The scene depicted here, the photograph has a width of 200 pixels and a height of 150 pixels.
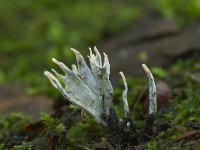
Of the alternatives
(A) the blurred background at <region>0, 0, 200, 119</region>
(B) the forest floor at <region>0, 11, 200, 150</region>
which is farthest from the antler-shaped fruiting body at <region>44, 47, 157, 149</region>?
(A) the blurred background at <region>0, 0, 200, 119</region>

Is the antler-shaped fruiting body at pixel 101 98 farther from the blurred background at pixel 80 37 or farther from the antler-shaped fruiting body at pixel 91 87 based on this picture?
the blurred background at pixel 80 37

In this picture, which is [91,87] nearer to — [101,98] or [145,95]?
[101,98]

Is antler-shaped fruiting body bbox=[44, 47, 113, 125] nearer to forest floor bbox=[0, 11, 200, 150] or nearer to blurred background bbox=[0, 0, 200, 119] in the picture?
forest floor bbox=[0, 11, 200, 150]

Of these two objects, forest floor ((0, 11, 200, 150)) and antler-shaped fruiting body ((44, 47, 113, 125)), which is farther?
forest floor ((0, 11, 200, 150))

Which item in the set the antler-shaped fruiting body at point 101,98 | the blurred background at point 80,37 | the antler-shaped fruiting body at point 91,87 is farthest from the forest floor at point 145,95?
the antler-shaped fruiting body at point 91,87

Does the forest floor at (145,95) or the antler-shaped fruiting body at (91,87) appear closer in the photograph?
the antler-shaped fruiting body at (91,87)

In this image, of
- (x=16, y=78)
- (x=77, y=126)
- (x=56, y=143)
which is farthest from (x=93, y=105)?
(x=16, y=78)

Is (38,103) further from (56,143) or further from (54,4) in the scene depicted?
(54,4)

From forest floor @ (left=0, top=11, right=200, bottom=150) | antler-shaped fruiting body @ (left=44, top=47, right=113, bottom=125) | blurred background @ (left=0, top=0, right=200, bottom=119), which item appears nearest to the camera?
antler-shaped fruiting body @ (left=44, top=47, right=113, bottom=125)

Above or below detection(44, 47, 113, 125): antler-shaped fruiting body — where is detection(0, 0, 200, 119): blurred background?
above
